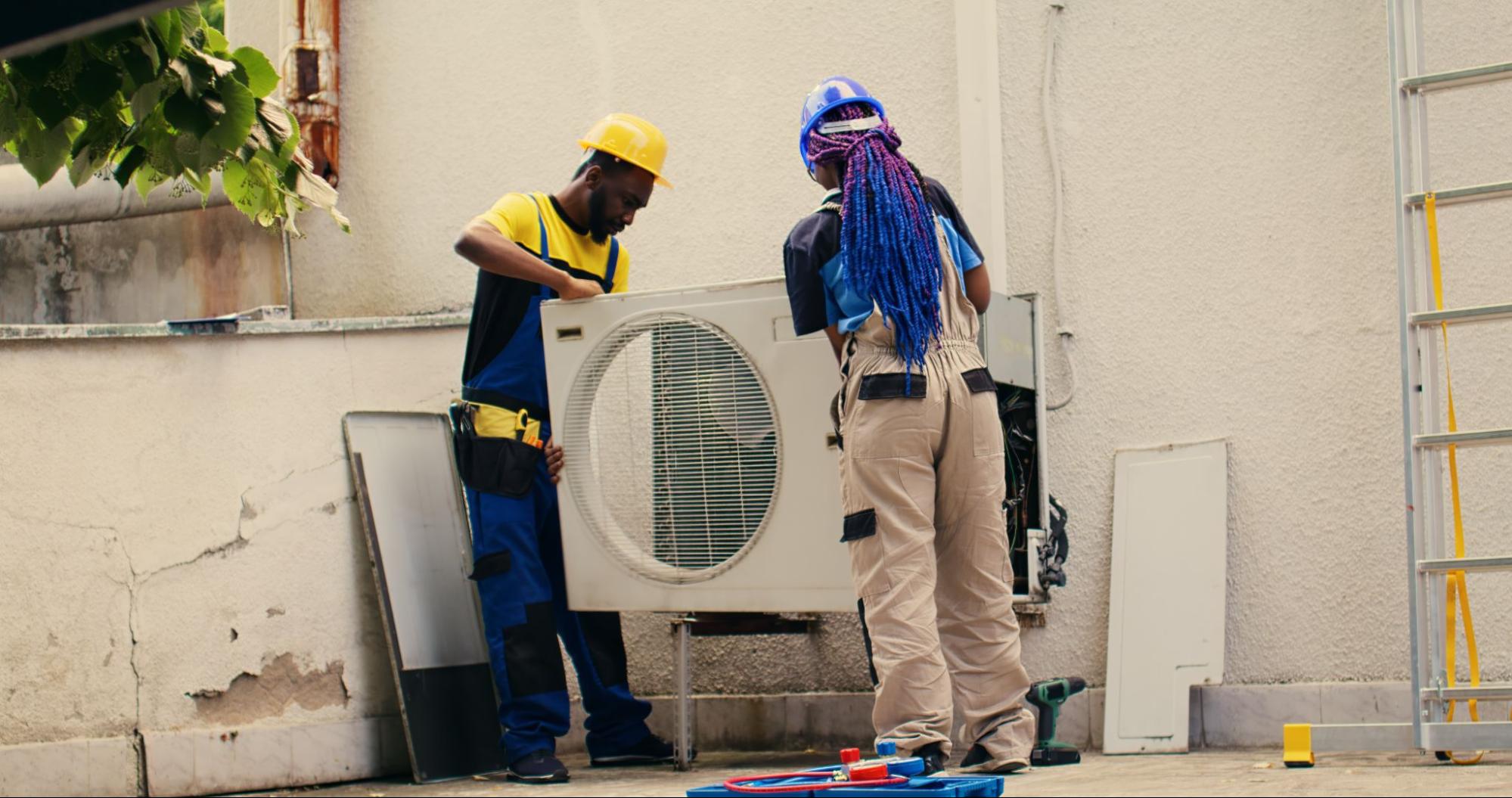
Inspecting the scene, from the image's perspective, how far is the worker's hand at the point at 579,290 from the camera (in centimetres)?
483

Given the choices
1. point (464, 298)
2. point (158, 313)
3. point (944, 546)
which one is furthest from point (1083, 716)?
point (158, 313)

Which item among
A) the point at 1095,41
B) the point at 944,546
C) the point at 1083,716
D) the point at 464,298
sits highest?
the point at 1095,41

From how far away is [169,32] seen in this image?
3387 millimetres

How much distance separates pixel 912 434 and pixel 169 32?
184 cm

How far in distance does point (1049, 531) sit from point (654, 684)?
1.37 metres

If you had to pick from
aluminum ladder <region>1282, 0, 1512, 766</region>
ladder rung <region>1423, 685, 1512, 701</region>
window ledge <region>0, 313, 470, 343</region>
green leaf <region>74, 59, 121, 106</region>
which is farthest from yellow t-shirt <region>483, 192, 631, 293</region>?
ladder rung <region>1423, 685, 1512, 701</region>

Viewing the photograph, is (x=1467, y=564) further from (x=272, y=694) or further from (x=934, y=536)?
(x=272, y=694)

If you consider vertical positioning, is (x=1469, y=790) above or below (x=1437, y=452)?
below

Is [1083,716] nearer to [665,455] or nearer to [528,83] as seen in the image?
[665,455]

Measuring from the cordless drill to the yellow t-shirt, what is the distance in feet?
5.33

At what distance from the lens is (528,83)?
19.8 ft

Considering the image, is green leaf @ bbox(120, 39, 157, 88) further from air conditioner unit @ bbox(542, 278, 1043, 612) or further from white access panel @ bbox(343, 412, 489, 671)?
white access panel @ bbox(343, 412, 489, 671)

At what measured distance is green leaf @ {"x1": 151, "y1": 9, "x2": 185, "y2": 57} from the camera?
132 inches

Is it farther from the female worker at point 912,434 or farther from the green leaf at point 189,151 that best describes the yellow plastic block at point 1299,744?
the green leaf at point 189,151
